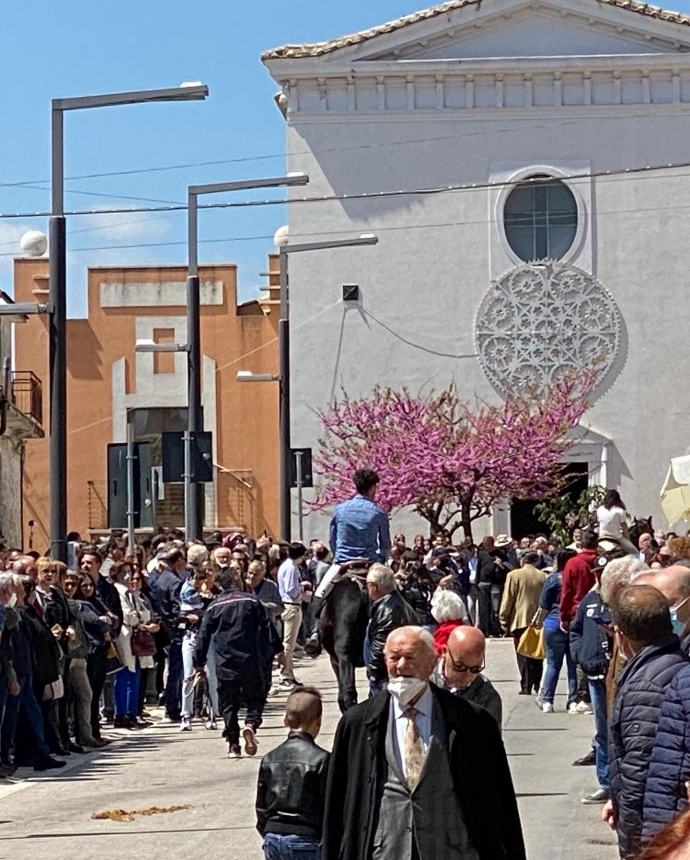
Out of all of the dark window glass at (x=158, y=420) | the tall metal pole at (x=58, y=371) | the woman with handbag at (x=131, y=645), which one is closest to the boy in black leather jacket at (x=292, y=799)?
the tall metal pole at (x=58, y=371)

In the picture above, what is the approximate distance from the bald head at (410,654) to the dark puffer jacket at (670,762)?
935 mm

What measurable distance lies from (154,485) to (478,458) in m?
19.2

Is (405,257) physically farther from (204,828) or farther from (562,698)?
(204,828)

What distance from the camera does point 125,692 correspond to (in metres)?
20.3

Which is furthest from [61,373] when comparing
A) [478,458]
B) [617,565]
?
[478,458]

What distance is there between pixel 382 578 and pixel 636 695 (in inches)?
237

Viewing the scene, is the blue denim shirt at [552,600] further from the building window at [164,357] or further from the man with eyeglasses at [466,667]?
the building window at [164,357]

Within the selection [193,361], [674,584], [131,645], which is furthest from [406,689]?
[193,361]

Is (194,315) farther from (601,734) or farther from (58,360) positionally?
(601,734)

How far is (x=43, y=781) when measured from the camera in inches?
626

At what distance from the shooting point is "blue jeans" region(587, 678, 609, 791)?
44.6ft

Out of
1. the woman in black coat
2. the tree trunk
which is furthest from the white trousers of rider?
the tree trunk

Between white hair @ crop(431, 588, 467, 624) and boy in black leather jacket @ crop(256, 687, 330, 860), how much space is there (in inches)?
113

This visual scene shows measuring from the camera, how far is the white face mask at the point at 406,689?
729 centimetres
